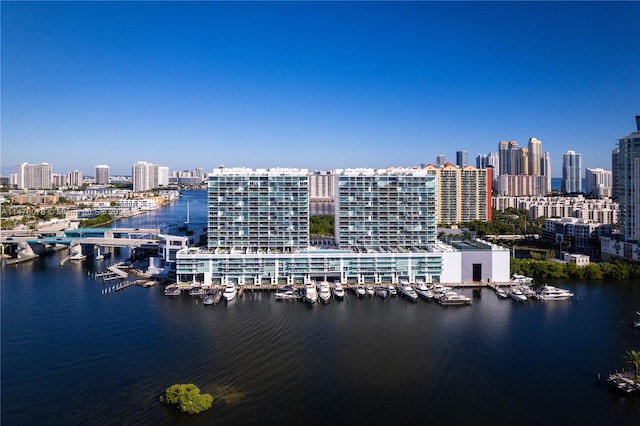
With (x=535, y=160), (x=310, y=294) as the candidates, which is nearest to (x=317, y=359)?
(x=310, y=294)

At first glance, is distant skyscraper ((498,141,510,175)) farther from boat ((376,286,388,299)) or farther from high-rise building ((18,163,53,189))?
high-rise building ((18,163,53,189))

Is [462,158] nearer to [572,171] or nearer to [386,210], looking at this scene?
[572,171]

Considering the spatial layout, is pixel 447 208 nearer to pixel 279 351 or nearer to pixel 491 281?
pixel 491 281

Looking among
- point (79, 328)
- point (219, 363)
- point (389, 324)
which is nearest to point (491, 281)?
point (389, 324)

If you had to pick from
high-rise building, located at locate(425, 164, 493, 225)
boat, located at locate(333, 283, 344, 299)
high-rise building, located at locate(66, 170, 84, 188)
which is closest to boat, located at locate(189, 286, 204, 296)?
boat, located at locate(333, 283, 344, 299)

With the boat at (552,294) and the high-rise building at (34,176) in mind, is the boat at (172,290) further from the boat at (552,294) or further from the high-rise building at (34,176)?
the high-rise building at (34,176)

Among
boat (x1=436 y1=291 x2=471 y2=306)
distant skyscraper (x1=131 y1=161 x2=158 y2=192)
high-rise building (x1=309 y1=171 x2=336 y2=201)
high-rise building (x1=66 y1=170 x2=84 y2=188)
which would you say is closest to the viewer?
boat (x1=436 y1=291 x2=471 y2=306)

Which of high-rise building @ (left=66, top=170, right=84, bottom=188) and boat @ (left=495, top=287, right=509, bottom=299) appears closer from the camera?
boat @ (left=495, top=287, right=509, bottom=299)
